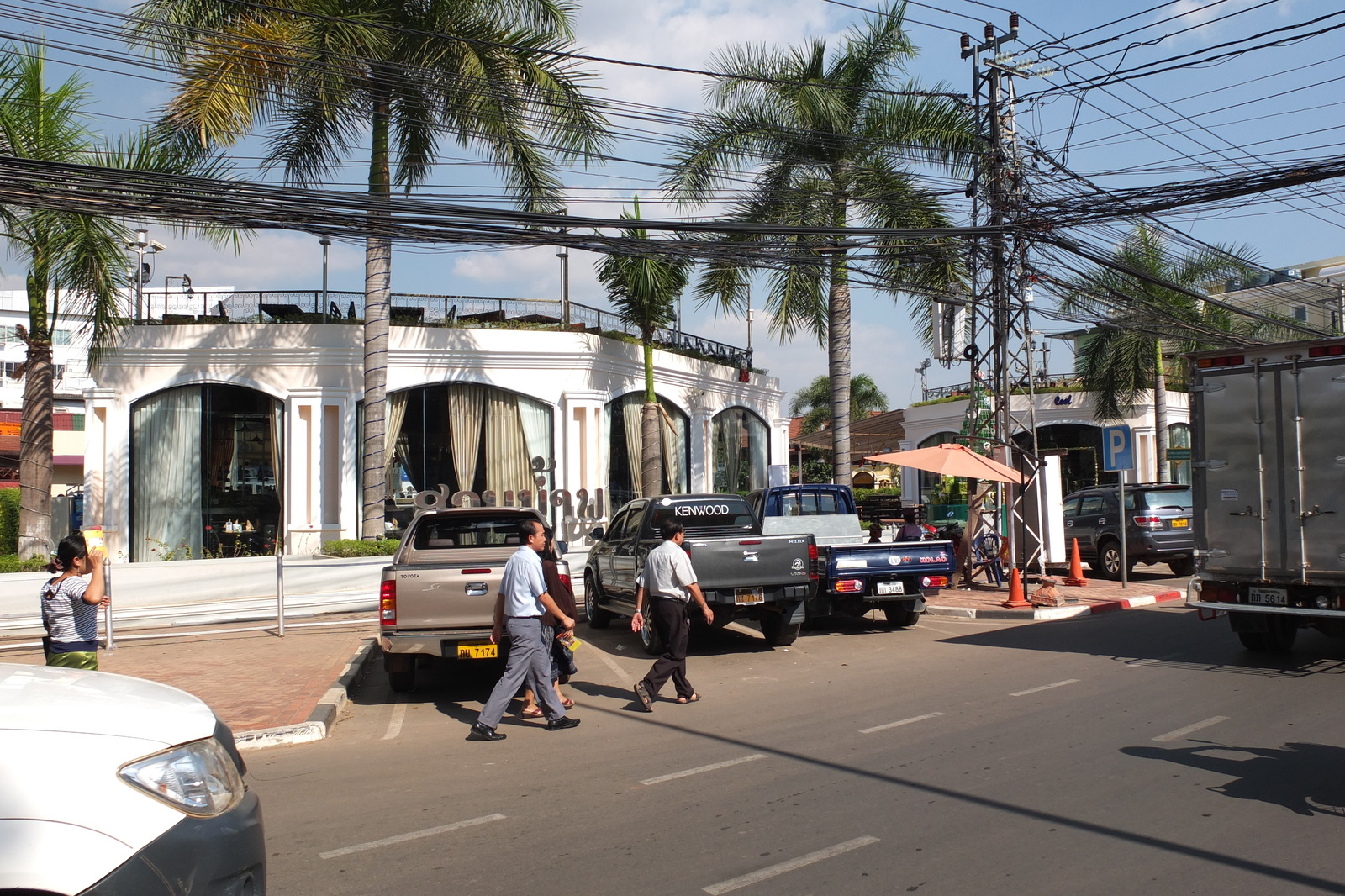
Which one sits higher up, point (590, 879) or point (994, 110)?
point (994, 110)

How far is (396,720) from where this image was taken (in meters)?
9.29

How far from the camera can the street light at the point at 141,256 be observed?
868 inches

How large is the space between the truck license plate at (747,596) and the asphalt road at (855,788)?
4.24 ft

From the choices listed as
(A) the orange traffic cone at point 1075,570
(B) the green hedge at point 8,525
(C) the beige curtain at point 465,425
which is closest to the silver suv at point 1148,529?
(A) the orange traffic cone at point 1075,570

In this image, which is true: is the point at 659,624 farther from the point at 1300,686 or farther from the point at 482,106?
the point at 482,106

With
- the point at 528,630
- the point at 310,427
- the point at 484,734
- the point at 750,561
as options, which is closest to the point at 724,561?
the point at 750,561

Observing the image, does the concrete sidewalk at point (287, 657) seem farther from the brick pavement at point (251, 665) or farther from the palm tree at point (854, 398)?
the palm tree at point (854, 398)

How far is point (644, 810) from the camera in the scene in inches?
238

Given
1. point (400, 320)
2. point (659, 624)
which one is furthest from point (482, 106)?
point (659, 624)

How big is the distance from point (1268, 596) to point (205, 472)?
65.5ft

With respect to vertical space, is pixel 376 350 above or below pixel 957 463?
above

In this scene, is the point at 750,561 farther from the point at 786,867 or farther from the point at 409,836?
the point at 786,867

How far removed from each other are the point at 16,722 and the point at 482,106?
54.6 feet

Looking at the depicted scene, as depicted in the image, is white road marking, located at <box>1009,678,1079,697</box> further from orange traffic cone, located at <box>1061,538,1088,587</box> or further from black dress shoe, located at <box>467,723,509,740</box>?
orange traffic cone, located at <box>1061,538,1088,587</box>
